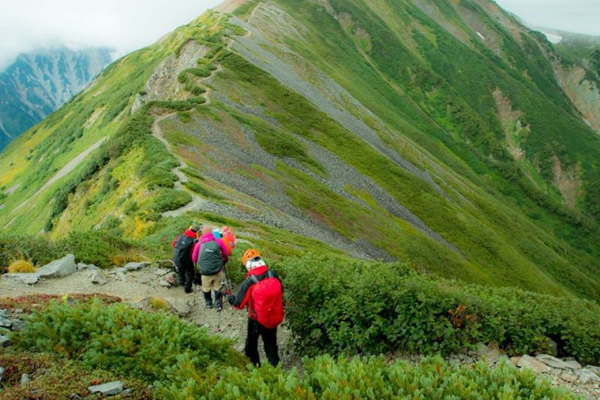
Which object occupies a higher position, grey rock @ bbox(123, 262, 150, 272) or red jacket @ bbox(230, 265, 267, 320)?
red jacket @ bbox(230, 265, 267, 320)

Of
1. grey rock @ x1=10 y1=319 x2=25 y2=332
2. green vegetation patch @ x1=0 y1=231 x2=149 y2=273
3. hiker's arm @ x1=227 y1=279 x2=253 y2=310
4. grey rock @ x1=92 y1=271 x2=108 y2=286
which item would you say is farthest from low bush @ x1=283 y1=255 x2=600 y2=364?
green vegetation patch @ x1=0 y1=231 x2=149 y2=273

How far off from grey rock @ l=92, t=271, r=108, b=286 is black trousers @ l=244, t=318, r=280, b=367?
7679 millimetres

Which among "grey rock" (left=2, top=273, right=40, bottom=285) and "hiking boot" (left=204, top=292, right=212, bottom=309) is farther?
"hiking boot" (left=204, top=292, right=212, bottom=309)

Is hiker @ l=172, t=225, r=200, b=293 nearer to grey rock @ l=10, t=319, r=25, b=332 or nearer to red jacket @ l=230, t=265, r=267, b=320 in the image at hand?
red jacket @ l=230, t=265, r=267, b=320

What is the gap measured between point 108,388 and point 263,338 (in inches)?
167

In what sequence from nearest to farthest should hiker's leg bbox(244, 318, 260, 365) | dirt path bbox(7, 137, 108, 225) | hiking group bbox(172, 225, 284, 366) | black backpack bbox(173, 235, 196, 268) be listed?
hiking group bbox(172, 225, 284, 366) → hiker's leg bbox(244, 318, 260, 365) → black backpack bbox(173, 235, 196, 268) → dirt path bbox(7, 137, 108, 225)

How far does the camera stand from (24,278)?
15023 mm

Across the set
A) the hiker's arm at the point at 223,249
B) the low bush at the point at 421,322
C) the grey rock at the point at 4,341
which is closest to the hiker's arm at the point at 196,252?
the hiker's arm at the point at 223,249

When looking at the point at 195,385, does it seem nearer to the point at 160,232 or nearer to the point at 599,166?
the point at 160,232

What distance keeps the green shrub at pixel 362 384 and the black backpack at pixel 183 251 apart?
351 inches

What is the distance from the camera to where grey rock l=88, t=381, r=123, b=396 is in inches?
289

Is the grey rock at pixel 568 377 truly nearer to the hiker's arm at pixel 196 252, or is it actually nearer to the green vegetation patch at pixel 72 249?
the hiker's arm at pixel 196 252

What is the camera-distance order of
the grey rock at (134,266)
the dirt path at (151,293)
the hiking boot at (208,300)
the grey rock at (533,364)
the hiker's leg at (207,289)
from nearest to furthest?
the grey rock at (533,364), the dirt path at (151,293), the hiker's leg at (207,289), the hiking boot at (208,300), the grey rock at (134,266)

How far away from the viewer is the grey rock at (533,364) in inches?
399
